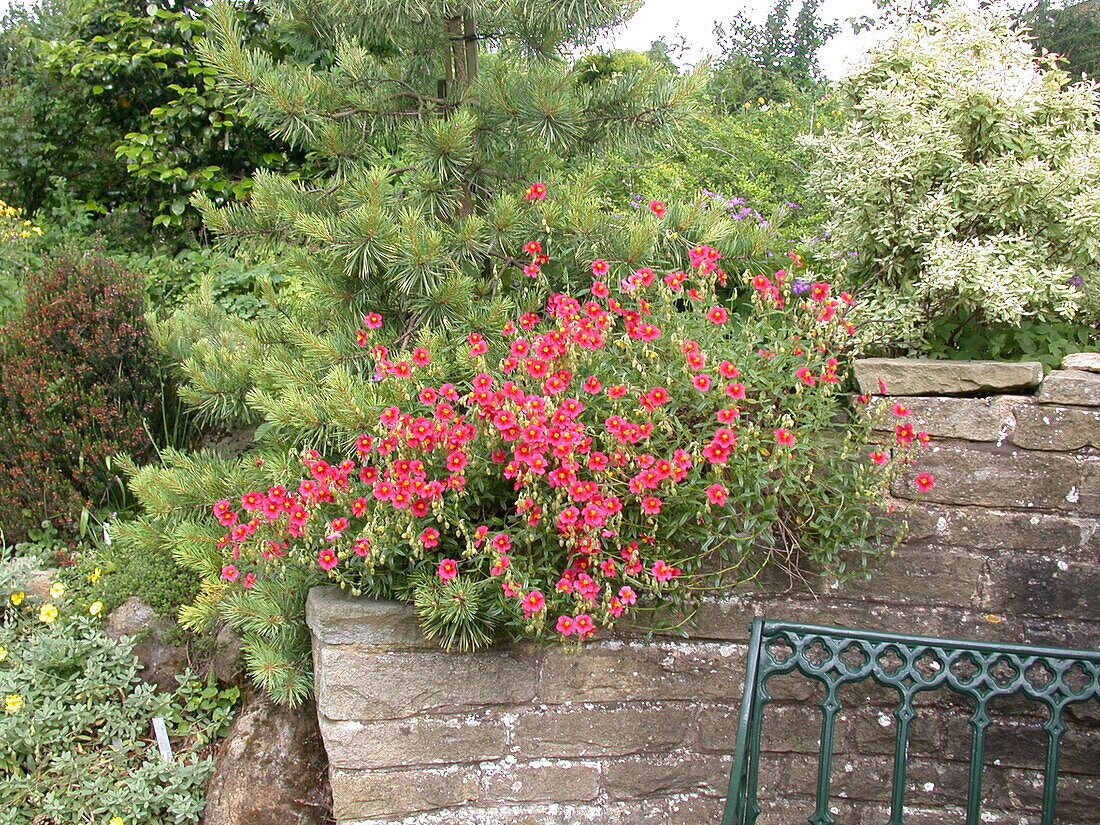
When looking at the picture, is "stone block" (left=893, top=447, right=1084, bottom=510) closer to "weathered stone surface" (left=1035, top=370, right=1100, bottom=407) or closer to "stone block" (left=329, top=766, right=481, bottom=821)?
"weathered stone surface" (left=1035, top=370, right=1100, bottom=407)

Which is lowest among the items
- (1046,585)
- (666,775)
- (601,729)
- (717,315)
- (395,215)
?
(666,775)

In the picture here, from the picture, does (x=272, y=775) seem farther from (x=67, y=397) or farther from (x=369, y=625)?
(x=67, y=397)

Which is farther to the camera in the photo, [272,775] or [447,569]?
[272,775]

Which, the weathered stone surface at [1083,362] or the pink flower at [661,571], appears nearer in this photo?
the pink flower at [661,571]

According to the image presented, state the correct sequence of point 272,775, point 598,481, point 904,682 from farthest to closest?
1. point 272,775
2. point 598,481
3. point 904,682

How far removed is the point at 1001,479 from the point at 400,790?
1.73 meters

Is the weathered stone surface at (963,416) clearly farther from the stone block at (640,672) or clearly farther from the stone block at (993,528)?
the stone block at (640,672)

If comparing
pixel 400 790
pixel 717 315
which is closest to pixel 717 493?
pixel 717 315

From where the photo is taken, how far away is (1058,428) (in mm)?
2328

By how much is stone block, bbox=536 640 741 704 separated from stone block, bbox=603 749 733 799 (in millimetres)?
167

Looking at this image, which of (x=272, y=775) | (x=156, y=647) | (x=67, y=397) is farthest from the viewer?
(x=67, y=397)

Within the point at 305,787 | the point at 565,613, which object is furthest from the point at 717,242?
the point at 305,787

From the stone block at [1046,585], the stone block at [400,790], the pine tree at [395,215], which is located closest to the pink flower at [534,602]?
the stone block at [400,790]

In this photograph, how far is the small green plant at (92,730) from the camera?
261cm
